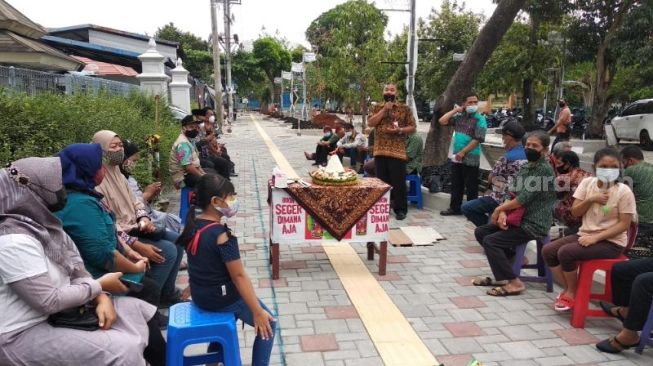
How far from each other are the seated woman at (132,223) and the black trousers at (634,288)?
3338 millimetres

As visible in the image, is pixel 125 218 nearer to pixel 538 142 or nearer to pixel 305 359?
pixel 305 359

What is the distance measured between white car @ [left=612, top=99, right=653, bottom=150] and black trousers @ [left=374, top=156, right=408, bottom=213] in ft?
44.3

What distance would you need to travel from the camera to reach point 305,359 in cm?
340

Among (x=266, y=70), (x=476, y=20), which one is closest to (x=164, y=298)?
(x=476, y=20)

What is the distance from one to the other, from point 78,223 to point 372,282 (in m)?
2.79

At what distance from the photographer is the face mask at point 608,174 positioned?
3.82 meters

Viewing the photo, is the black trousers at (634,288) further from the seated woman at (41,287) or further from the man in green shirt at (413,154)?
the man in green shirt at (413,154)

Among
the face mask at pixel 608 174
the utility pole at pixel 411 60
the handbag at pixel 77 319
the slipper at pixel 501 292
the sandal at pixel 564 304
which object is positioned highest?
the utility pole at pixel 411 60

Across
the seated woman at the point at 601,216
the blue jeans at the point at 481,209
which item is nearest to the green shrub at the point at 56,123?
the blue jeans at the point at 481,209

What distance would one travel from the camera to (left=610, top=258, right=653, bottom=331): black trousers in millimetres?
3355

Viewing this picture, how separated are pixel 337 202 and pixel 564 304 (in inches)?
81.6

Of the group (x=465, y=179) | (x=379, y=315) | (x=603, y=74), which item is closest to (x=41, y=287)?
(x=379, y=315)

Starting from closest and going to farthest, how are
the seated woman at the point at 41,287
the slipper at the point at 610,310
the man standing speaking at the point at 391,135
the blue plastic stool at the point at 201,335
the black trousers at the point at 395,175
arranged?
the seated woman at the point at 41,287 → the blue plastic stool at the point at 201,335 → the slipper at the point at 610,310 → the man standing speaking at the point at 391,135 → the black trousers at the point at 395,175

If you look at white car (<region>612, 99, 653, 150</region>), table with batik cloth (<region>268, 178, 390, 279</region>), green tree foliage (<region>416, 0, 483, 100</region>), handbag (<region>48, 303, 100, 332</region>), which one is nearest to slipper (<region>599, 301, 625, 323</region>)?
table with batik cloth (<region>268, 178, 390, 279</region>)
